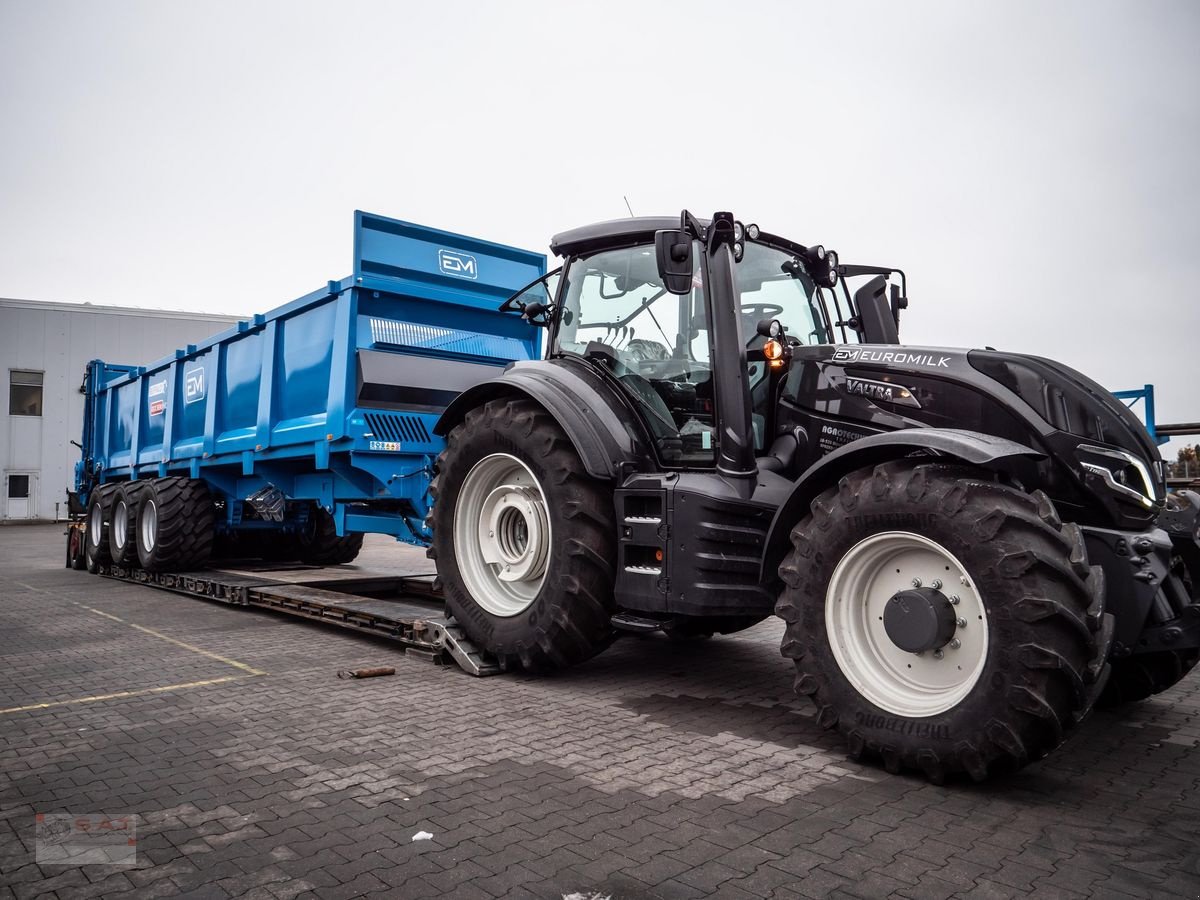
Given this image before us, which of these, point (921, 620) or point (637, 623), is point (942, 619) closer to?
point (921, 620)

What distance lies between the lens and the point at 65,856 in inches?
112

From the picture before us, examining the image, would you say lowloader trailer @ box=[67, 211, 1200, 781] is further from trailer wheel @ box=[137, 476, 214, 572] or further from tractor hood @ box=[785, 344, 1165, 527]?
trailer wheel @ box=[137, 476, 214, 572]

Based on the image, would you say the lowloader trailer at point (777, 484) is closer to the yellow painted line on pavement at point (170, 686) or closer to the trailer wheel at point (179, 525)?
the yellow painted line on pavement at point (170, 686)

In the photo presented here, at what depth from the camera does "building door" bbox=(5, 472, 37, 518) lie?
91.0 feet

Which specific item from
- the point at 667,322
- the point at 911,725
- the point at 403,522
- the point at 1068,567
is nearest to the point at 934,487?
the point at 1068,567

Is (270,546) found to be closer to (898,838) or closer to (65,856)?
(65,856)

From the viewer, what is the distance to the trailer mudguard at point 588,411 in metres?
4.92

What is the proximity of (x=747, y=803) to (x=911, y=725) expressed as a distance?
29.6 inches

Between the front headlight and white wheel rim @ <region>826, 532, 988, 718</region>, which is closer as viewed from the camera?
white wheel rim @ <region>826, 532, 988, 718</region>

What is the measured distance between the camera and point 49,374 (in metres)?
28.6

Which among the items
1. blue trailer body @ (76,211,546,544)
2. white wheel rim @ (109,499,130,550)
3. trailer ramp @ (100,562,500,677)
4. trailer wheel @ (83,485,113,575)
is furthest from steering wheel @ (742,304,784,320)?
trailer wheel @ (83,485,113,575)

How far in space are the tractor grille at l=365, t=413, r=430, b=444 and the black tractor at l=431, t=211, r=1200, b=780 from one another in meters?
1.61

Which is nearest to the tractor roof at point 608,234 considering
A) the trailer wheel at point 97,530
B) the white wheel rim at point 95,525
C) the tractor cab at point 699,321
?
the tractor cab at point 699,321

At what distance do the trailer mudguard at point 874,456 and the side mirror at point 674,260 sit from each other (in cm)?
111
